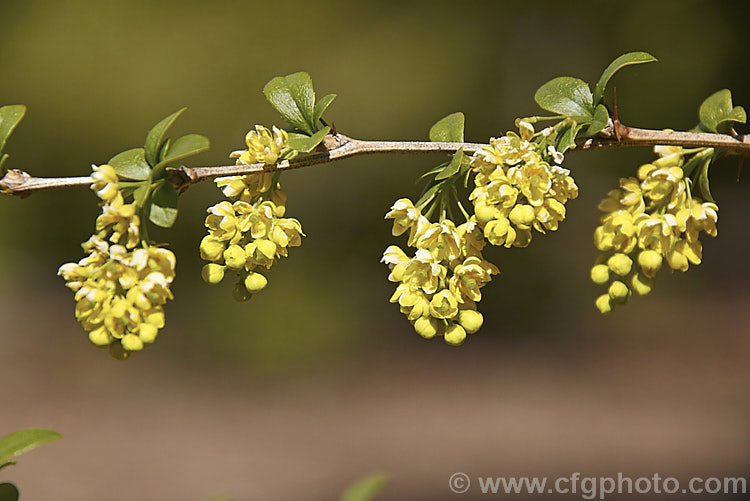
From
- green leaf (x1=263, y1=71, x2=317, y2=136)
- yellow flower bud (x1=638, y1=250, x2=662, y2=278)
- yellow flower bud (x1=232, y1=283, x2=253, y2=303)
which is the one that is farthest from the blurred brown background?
yellow flower bud (x1=232, y1=283, x2=253, y2=303)

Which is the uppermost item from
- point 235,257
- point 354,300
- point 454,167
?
point 454,167

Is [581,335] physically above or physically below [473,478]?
above

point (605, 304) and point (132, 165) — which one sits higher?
point (132, 165)

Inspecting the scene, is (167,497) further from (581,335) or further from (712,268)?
(712,268)

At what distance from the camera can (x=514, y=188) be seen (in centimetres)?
83

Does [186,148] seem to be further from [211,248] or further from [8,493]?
[8,493]

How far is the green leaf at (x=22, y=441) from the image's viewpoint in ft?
2.66

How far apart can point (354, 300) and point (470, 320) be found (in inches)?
188

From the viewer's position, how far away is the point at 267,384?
5.55 metres

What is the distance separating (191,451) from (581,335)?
3247 mm

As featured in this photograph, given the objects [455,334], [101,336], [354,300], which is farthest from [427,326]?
[354,300]

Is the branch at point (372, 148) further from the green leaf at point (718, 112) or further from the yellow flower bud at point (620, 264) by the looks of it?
the yellow flower bud at point (620, 264)

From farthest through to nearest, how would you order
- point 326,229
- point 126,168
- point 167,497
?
point 326,229 → point 167,497 → point 126,168

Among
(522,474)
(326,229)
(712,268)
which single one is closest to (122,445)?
(326,229)
